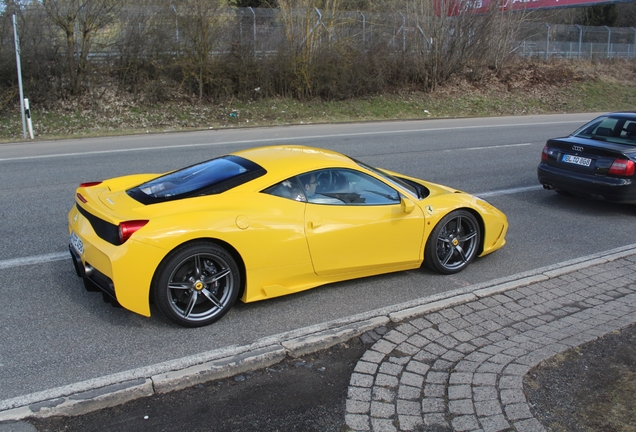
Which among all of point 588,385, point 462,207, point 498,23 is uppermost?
point 498,23

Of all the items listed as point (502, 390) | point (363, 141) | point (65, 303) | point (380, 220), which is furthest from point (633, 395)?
point (363, 141)

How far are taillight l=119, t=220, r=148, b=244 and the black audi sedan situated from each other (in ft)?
21.7

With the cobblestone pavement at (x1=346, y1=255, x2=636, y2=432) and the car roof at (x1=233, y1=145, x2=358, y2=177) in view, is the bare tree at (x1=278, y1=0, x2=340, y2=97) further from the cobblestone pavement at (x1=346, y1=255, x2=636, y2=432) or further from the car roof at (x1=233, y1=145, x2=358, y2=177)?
the cobblestone pavement at (x1=346, y1=255, x2=636, y2=432)

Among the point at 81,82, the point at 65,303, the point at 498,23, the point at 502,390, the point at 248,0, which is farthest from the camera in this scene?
the point at 248,0

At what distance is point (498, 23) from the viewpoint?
2852 cm

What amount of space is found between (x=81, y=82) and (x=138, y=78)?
6.47 ft

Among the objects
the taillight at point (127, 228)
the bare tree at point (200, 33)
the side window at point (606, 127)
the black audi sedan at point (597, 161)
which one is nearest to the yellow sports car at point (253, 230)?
the taillight at point (127, 228)

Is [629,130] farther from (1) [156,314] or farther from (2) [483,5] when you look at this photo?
(2) [483,5]

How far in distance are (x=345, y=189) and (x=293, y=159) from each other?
55 centimetres

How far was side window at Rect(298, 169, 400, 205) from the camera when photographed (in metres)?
5.39

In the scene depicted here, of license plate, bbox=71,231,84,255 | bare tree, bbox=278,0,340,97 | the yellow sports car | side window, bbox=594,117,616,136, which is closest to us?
the yellow sports car

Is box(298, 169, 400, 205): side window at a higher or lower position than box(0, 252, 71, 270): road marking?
higher

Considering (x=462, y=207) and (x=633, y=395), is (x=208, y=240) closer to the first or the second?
→ (x=462, y=207)

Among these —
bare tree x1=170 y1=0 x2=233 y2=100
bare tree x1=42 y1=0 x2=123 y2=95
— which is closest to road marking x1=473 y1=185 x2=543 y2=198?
bare tree x1=170 y1=0 x2=233 y2=100
